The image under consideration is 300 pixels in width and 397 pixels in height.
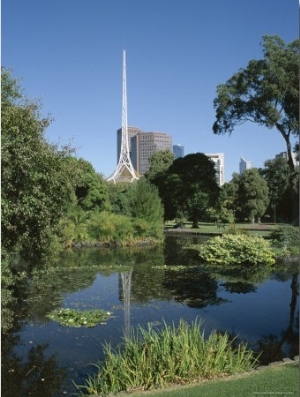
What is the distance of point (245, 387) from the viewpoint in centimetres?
432

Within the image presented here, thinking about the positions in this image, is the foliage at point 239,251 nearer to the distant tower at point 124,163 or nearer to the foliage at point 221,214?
the foliage at point 221,214

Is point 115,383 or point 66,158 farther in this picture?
point 66,158

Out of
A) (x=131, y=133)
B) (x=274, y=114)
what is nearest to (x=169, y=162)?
(x=274, y=114)

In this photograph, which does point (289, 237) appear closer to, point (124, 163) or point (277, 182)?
point (277, 182)

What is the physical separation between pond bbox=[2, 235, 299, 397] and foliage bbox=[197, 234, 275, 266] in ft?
2.00

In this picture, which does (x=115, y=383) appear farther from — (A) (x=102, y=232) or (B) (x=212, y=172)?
(B) (x=212, y=172)

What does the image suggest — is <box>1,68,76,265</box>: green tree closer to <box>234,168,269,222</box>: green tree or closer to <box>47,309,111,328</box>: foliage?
<box>47,309,111,328</box>: foliage

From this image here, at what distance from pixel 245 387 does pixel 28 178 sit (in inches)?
143

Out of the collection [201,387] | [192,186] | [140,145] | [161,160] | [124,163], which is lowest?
[201,387]

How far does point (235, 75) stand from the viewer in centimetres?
2420

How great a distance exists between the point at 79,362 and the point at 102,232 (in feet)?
51.6

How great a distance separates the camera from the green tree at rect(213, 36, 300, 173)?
22.3 m

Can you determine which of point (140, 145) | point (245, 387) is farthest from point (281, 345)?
point (140, 145)

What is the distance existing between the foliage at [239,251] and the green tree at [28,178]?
8.82 metres
